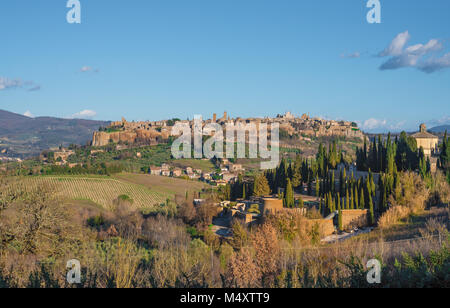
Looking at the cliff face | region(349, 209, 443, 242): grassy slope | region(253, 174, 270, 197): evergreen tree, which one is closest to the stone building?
region(349, 209, 443, 242): grassy slope

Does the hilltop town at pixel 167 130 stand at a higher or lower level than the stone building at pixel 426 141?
higher

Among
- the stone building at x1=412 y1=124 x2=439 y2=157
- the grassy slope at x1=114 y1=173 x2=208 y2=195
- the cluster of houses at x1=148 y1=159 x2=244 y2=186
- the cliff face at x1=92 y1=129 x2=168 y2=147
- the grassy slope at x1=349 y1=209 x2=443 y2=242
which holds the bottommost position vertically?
the grassy slope at x1=349 y1=209 x2=443 y2=242

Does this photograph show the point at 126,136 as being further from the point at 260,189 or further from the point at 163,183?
the point at 260,189

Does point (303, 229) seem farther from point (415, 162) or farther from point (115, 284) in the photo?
point (115, 284)

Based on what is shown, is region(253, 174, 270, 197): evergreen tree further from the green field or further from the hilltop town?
the hilltop town

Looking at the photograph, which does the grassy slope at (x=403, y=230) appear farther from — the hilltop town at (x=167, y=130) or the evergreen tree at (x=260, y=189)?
the hilltop town at (x=167, y=130)

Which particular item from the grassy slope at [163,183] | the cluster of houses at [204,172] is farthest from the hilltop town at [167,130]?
the grassy slope at [163,183]

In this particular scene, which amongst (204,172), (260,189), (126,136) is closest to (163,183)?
(204,172)

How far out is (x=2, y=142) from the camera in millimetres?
165000

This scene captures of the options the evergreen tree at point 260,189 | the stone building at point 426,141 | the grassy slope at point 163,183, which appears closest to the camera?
the evergreen tree at point 260,189
